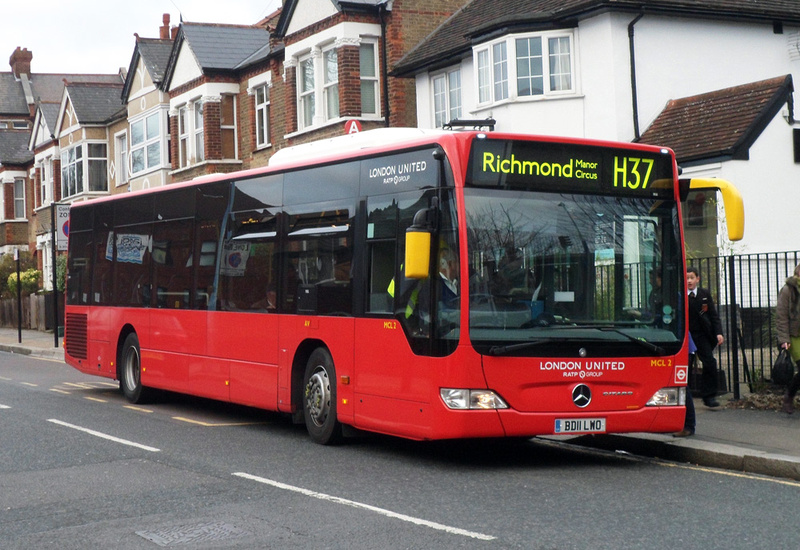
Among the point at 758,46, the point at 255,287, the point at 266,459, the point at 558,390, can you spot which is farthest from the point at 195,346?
the point at 758,46

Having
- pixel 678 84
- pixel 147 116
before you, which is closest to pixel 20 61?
pixel 147 116

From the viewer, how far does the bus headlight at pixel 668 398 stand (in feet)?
32.1

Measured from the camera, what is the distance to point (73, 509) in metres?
7.76

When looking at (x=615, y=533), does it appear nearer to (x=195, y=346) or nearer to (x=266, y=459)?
(x=266, y=459)

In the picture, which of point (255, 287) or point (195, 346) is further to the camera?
point (195, 346)

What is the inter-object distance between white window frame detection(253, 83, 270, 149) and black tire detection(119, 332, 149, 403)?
16934 millimetres

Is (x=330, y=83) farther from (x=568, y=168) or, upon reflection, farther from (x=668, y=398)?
A: (x=668, y=398)

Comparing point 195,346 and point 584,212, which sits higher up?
point 584,212

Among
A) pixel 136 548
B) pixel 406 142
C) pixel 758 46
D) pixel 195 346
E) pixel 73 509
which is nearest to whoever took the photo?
pixel 136 548

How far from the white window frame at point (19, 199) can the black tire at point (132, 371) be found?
45562mm

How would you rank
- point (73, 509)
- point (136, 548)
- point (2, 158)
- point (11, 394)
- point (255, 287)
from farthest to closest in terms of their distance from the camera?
point (2, 158) < point (11, 394) < point (255, 287) < point (73, 509) < point (136, 548)

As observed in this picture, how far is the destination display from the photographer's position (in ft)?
30.6

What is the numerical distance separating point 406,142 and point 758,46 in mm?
16563

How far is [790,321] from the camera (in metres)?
12.0
